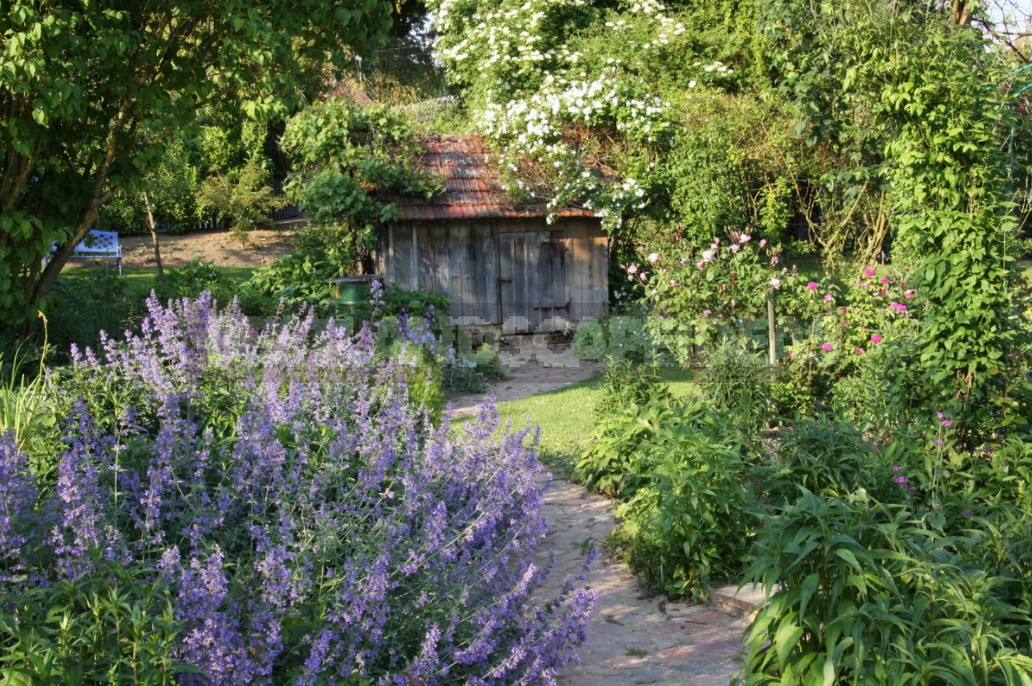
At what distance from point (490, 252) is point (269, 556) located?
12189 mm

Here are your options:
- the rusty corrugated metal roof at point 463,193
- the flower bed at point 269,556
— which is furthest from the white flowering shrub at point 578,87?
the flower bed at point 269,556

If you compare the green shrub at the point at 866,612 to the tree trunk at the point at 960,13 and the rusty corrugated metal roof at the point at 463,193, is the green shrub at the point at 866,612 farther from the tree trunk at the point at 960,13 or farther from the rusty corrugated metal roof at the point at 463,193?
the rusty corrugated metal roof at the point at 463,193

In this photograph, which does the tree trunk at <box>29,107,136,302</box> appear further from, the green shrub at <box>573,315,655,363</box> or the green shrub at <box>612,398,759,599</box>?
the green shrub at <box>612,398,759,599</box>

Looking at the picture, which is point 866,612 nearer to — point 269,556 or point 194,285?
point 269,556

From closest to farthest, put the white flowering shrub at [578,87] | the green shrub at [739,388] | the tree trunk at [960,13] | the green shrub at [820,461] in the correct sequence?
the green shrub at [820,461]
the green shrub at [739,388]
the tree trunk at [960,13]
the white flowering shrub at [578,87]

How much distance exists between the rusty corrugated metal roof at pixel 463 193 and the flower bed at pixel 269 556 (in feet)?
32.5

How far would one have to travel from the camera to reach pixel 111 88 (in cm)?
829

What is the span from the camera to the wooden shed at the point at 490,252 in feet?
47.8

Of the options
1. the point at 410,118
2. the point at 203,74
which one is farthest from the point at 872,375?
the point at 410,118

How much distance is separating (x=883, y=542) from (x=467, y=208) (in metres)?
11.5

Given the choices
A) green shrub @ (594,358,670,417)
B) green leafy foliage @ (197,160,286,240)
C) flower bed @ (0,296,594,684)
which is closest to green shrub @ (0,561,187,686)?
flower bed @ (0,296,594,684)

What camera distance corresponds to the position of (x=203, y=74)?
8.77 m

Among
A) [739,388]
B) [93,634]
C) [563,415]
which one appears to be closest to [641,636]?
[93,634]

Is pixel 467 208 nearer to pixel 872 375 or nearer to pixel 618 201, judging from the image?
pixel 618 201
